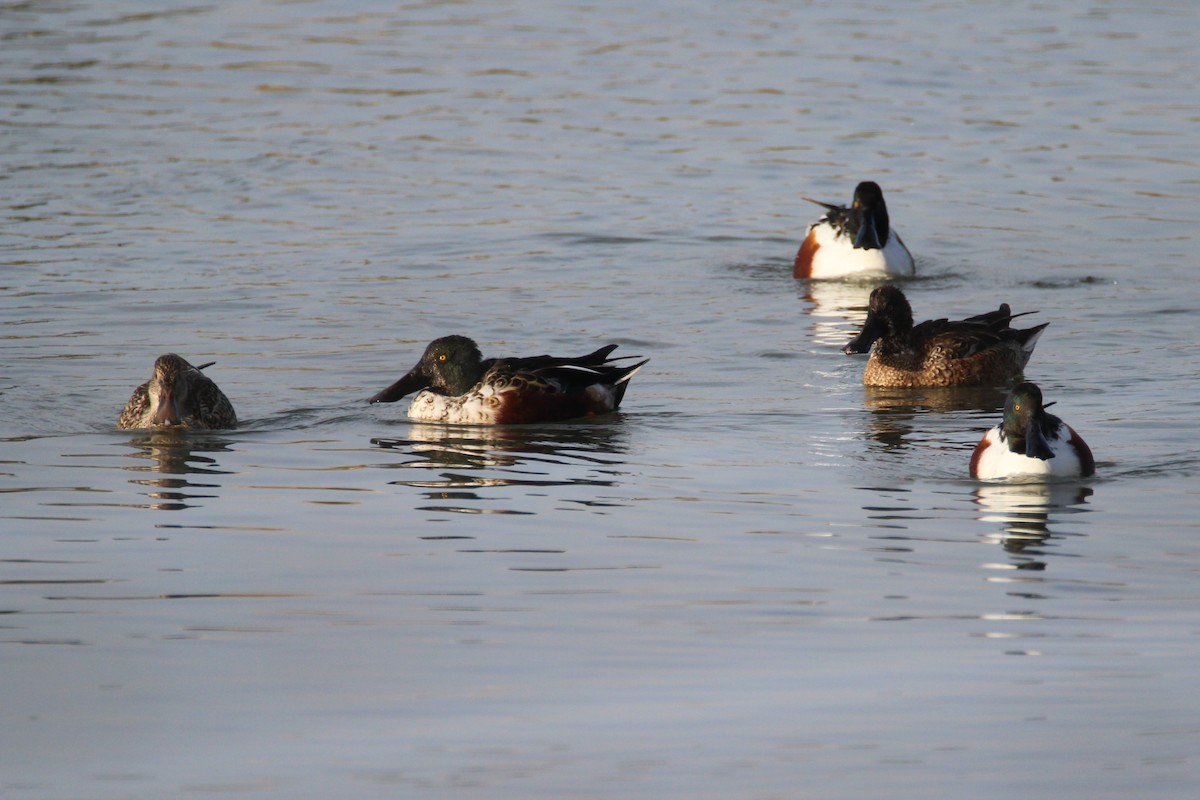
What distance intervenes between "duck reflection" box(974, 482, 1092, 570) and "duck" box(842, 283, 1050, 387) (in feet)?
10.2

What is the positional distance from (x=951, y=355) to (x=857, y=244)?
3894 millimetres

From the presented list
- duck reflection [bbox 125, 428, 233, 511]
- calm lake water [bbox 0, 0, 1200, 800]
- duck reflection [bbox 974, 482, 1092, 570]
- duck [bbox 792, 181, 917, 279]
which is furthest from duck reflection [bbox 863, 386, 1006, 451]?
duck [bbox 792, 181, 917, 279]

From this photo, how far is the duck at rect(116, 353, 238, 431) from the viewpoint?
390 inches

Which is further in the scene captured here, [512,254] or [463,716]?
[512,254]

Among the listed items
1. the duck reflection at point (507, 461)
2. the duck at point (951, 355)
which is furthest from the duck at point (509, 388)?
the duck at point (951, 355)

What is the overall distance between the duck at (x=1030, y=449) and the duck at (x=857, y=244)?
22.3ft

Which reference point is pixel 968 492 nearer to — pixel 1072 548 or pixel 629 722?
pixel 1072 548

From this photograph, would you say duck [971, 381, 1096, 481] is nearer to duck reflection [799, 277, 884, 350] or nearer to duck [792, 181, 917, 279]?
duck reflection [799, 277, 884, 350]

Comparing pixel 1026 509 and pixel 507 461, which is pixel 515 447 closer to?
pixel 507 461

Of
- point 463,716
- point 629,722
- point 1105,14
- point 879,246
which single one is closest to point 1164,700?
point 629,722

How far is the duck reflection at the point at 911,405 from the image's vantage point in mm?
10094

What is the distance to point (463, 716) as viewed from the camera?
511 centimetres

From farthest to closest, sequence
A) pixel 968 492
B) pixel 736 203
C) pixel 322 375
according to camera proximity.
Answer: pixel 736 203 < pixel 322 375 < pixel 968 492

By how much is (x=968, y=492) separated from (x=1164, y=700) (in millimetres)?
3238
